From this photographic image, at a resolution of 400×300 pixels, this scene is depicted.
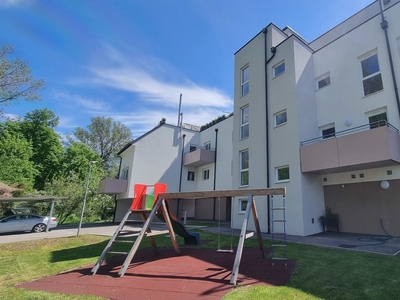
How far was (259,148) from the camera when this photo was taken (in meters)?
13.4

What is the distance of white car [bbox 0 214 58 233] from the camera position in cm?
1587

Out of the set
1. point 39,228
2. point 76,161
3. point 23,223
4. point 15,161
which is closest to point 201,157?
point 39,228

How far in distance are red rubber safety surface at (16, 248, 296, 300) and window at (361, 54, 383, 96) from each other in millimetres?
9482

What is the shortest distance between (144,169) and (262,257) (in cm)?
1621

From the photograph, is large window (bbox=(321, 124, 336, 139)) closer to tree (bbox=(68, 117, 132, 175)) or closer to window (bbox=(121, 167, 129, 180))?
window (bbox=(121, 167, 129, 180))

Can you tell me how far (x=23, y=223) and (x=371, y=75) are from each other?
2400 centimetres

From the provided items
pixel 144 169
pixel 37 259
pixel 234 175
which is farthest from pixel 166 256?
pixel 144 169

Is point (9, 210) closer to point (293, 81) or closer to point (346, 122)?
point (293, 81)

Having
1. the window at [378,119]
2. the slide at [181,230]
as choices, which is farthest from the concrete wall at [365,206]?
the slide at [181,230]

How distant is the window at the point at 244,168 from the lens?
46.2 feet

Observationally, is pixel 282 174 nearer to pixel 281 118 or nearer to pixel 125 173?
pixel 281 118

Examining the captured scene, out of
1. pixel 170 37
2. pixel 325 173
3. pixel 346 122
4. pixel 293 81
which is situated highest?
pixel 170 37

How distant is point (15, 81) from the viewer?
1686 cm

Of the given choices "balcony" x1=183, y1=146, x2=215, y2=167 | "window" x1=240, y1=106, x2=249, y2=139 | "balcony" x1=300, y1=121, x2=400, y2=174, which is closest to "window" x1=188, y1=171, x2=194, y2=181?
"balcony" x1=183, y1=146, x2=215, y2=167
